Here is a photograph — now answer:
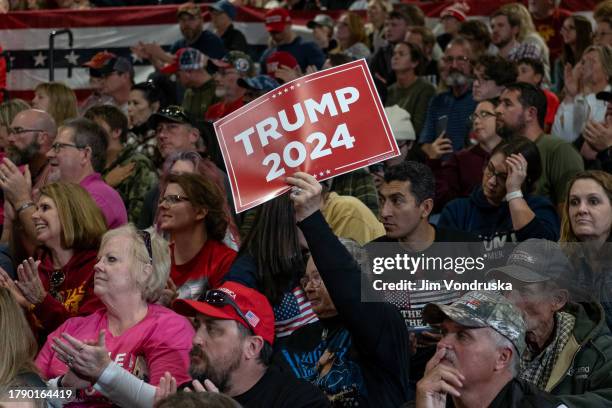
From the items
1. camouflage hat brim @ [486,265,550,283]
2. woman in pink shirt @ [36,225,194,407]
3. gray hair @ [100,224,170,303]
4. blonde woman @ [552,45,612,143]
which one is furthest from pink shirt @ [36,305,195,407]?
blonde woman @ [552,45,612,143]

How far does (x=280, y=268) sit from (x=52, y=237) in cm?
130

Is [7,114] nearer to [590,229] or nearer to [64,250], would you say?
[64,250]

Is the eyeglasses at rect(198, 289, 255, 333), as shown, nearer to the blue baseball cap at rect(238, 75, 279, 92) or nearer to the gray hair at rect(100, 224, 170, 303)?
the gray hair at rect(100, 224, 170, 303)

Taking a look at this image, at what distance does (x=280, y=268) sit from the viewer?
5715 mm

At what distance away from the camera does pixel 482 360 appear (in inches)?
167

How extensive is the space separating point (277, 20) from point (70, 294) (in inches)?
243

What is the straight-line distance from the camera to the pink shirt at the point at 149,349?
17.0 ft

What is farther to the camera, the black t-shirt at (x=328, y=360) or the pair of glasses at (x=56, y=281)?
the pair of glasses at (x=56, y=281)

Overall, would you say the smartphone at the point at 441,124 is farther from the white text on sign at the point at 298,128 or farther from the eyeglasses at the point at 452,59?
the white text on sign at the point at 298,128

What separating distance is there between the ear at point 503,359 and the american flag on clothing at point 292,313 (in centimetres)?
134

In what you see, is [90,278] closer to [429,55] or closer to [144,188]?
[144,188]

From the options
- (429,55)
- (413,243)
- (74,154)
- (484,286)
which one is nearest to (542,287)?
(484,286)

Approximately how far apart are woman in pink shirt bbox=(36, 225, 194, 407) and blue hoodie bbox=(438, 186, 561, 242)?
6.44 feet

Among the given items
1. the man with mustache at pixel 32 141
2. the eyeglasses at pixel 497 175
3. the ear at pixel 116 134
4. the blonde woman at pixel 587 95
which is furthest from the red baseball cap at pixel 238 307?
the blonde woman at pixel 587 95
